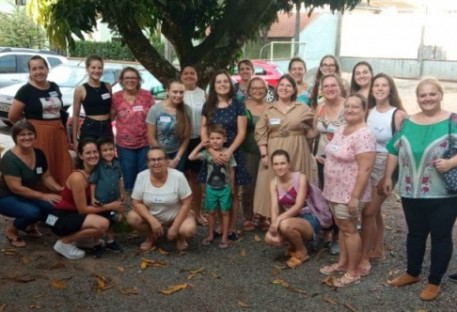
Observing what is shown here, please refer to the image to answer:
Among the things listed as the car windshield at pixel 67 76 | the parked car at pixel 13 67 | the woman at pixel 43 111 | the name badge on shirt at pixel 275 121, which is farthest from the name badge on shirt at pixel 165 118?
the parked car at pixel 13 67

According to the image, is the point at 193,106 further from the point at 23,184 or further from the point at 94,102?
the point at 23,184

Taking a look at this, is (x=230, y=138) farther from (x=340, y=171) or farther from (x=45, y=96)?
(x=45, y=96)

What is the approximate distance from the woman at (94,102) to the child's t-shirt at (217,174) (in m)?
1.24

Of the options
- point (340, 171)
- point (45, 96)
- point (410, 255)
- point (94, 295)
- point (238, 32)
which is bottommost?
point (94, 295)

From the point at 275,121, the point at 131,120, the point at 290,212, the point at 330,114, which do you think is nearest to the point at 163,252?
the point at 290,212

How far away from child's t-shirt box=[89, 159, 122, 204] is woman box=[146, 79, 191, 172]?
0.59 m

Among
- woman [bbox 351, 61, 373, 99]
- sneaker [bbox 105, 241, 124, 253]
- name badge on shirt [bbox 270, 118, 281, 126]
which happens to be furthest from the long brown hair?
woman [bbox 351, 61, 373, 99]

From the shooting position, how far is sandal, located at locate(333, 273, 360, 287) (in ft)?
14.3

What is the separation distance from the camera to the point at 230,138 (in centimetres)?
530

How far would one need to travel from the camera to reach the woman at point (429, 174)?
12.8 feet

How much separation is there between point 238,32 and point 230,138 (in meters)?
1.75

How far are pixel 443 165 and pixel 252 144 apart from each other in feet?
7.30

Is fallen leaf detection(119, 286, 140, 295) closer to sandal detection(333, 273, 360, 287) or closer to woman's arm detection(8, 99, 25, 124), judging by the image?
sandal detection(333, 273, 360, 287)

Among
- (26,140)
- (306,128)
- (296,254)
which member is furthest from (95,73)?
(296,254)
